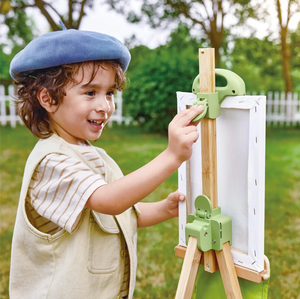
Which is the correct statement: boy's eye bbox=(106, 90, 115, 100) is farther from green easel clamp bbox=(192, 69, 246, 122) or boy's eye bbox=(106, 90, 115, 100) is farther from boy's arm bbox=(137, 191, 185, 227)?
boy's arm bbox=(137, 191, 185, 227)

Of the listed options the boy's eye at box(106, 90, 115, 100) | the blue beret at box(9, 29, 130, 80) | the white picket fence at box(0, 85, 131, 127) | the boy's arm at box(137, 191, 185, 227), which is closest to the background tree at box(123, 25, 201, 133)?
the white picket fence at box(0, 85, 131, 127)

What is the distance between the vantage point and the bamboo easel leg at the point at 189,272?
1.21 metres

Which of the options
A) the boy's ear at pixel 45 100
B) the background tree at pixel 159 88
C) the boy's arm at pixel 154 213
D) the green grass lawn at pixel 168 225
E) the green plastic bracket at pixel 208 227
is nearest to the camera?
the green plastic bracket at pixel 208 227

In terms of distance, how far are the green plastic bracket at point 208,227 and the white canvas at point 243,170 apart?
4cm

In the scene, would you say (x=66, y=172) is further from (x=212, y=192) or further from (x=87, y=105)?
(x=212, y=192)

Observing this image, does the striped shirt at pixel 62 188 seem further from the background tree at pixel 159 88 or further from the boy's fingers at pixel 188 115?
the background tree at pixel 159 88

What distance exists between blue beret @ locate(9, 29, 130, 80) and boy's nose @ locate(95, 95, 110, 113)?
0.14 meters

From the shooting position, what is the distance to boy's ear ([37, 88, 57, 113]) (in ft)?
4.41

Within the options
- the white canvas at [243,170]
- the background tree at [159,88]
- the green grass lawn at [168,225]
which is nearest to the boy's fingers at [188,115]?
the white canvas at [243,170]

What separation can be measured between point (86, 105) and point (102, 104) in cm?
6

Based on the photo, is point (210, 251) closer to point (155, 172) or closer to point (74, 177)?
point (155, 172)

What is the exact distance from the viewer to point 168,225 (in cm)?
338

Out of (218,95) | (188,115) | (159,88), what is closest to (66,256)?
(188,115)

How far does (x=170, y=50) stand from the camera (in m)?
11.7
